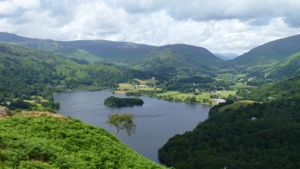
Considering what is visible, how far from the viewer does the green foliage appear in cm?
13112

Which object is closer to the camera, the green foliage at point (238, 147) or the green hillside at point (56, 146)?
the green hillside at point (56, 146)

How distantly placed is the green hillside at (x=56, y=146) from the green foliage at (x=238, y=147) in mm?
74187

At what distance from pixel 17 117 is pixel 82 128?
746 cm

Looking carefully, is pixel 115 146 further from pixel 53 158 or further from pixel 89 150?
pixel 53 158

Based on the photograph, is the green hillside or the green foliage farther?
the green foliage

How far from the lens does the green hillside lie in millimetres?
33750

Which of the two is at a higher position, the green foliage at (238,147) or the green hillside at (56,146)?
the green hillside at (56,146)

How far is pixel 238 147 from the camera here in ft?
518

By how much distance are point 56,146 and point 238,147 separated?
421 feet

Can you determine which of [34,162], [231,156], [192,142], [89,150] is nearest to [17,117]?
[89,150]

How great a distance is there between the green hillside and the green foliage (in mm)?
74187

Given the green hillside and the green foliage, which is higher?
the green hillside

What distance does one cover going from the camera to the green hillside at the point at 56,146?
33750mm

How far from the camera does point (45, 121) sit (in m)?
46.7
